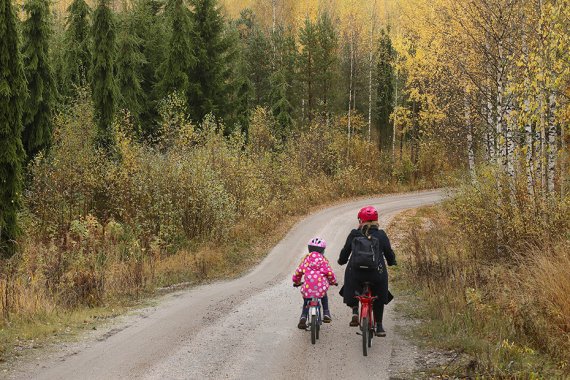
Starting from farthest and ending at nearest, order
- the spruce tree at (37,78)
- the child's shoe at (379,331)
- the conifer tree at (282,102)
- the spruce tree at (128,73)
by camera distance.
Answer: the conifer tree at (282,102)
the spruce tree at (128,73)
the spruce tree at (37,78)
the child's shoe at (379,331)

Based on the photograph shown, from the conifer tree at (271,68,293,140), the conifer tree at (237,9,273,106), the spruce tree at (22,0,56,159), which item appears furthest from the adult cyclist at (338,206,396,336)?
the conifer tree at (237,9,273,106)

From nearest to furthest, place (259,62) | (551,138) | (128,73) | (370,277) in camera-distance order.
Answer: (370,277) → (551,138) → (128,73) → (259,62)

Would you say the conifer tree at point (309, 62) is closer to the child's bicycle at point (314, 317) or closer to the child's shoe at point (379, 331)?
the child's bicycle at point (314, 317)

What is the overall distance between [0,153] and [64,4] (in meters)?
91.4

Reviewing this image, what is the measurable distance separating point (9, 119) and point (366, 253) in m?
13.0

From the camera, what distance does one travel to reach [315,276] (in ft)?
27.4

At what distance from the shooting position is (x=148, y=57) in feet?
139

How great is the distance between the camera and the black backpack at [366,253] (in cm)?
750

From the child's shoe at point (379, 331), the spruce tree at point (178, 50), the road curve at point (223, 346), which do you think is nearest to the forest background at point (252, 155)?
the spruce tree at point (178, 50)

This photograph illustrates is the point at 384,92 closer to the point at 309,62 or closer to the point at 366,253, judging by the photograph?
the point at 309,62

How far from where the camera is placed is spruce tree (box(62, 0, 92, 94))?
30703mm

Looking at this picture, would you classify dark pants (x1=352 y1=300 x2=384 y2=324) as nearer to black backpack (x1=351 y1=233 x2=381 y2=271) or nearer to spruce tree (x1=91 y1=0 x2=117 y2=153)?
black backpack (x1=351 y1=233 x2=381 y2=271)

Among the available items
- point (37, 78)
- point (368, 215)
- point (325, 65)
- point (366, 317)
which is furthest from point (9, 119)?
point (325, 65)

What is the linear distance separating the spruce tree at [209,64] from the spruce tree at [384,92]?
1906 centimetres
